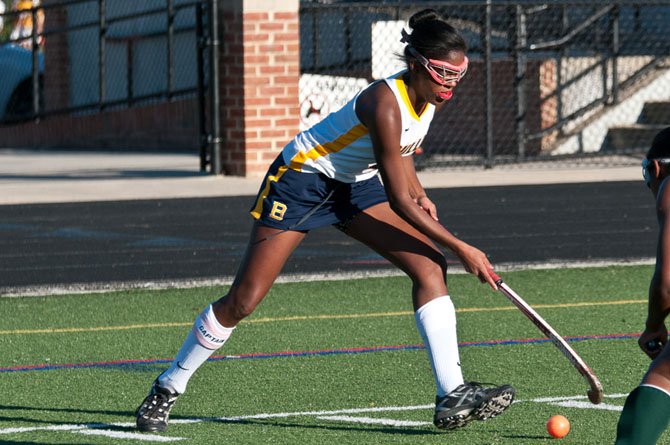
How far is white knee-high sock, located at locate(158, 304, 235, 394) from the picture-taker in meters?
6.45

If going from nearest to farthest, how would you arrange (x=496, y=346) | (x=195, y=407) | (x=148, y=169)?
(x=195, y=407), (x=496, y=346), (x=148, y=169)

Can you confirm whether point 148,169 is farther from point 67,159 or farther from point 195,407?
point 195,407

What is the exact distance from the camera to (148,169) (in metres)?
16.1

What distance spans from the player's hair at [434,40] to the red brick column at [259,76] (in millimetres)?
7844

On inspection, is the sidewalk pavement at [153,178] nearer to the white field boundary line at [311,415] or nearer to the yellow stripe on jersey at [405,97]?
the white field boundary line at [311,415]

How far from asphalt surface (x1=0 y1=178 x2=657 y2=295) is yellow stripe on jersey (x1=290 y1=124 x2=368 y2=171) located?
4.76 meters

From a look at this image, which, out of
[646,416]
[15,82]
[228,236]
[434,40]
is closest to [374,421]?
[434,40]

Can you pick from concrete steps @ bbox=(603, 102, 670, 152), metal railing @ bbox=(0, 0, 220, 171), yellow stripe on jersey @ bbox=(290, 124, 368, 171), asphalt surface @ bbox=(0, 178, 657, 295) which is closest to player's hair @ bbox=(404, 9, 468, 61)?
yellow stripe on jersey @ bbox=(290, 124, 368, 171)

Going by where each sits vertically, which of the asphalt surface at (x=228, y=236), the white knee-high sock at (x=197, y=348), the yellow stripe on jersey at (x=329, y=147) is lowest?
the asphalt surface at (x=228, y=236)

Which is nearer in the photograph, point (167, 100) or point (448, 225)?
point (448, 225)

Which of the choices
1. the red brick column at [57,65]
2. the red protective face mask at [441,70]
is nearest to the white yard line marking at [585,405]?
the red protective face mask at [441,70]

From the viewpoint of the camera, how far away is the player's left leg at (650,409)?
4633 millimetres

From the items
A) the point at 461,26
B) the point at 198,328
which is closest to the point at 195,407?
the point at 198,328

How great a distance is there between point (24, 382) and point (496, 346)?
8.66 feet
